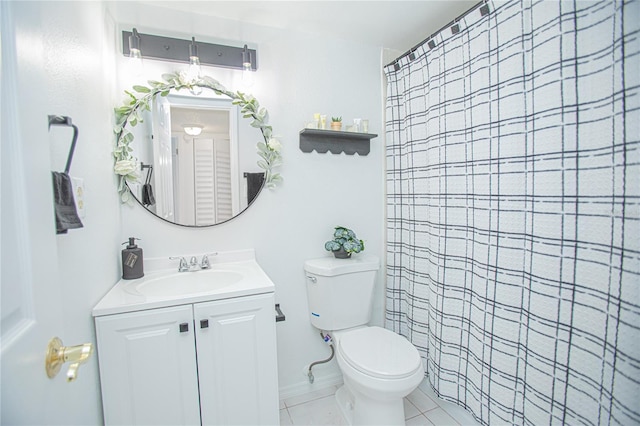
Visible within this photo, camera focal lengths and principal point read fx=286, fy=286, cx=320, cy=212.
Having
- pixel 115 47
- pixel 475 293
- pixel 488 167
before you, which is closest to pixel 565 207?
pixel 488 167

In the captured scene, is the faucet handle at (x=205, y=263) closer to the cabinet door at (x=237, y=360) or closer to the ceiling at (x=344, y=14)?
the cabinet door at (x=237, y=360)

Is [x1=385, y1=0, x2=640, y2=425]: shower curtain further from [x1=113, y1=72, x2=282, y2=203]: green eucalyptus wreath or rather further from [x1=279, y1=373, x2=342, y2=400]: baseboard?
[x1=113, y1=72, x2=282, y2=203]: green eucalyptus wreath

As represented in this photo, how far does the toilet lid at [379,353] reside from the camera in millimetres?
1265

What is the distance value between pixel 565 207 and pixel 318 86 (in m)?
1.39

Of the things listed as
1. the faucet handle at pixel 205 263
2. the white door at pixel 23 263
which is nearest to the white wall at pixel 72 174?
the white door at pixel 23 263

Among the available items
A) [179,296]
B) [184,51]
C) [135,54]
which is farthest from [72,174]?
[184,51]

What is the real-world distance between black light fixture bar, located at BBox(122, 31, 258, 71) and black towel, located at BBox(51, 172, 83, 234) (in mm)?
1023

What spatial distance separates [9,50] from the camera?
459 mm

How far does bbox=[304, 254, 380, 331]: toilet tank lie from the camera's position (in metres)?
1.64

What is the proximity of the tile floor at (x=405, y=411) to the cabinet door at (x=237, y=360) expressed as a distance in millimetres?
415

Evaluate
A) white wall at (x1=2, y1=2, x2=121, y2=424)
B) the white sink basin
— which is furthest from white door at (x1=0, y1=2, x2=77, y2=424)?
the white sink basin

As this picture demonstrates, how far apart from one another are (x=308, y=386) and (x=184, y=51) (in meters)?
2.07

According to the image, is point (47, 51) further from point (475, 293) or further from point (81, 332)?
point (475, 293)

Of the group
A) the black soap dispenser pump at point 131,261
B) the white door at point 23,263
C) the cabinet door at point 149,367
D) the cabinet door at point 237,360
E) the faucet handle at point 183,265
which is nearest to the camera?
the white door at point 23,263
